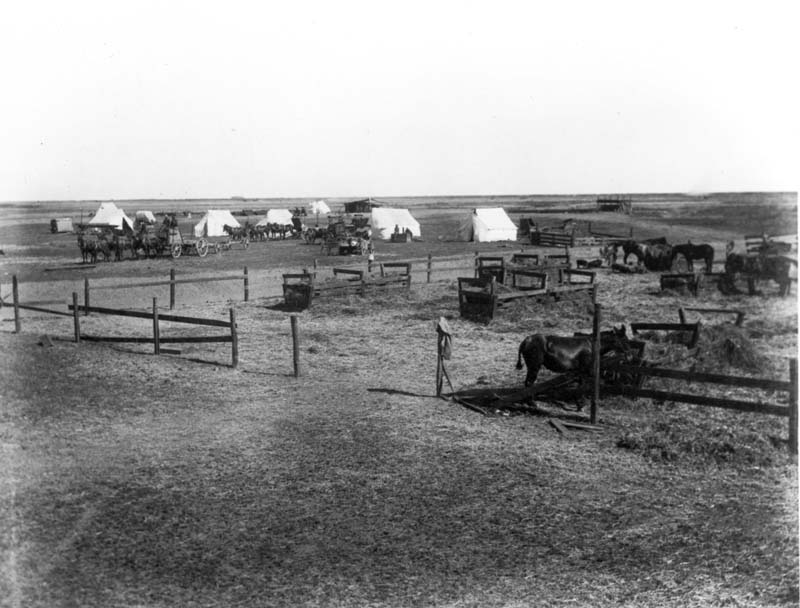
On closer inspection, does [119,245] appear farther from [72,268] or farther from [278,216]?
[278,216]

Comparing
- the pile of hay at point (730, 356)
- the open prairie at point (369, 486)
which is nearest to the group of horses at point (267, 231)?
the open prairie at point (369, 486)

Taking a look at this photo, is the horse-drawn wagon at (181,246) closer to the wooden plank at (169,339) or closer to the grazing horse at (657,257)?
the wooden plank at (169,339)

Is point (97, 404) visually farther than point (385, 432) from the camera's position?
Yes

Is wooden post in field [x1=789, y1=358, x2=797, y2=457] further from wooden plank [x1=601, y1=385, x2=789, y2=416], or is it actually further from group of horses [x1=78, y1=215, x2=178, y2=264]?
group of horses [x1=78, y1=215, x2=178, y2=264]

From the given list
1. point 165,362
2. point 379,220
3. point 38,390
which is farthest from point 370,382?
point 379,220

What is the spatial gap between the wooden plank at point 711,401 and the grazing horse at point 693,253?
757 inches

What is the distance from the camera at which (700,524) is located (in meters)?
6.61

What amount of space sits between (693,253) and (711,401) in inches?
836

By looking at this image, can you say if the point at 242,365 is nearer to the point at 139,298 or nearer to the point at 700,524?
the point at 700,524

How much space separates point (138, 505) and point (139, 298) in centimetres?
1645

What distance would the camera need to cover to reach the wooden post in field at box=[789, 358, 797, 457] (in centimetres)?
789

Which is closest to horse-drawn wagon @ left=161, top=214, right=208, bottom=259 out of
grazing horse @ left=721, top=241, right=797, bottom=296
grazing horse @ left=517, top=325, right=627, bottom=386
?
grazing horse @ left=721, top=241, right=797, bottom=296

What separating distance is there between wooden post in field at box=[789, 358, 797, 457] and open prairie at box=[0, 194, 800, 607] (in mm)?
175

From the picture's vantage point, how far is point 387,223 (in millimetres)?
51594
